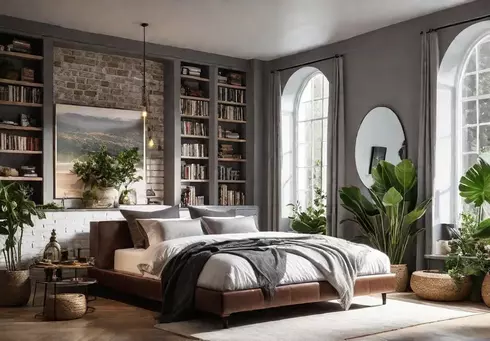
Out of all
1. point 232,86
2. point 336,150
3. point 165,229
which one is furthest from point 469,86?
point 165,229

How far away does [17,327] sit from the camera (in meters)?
5.55

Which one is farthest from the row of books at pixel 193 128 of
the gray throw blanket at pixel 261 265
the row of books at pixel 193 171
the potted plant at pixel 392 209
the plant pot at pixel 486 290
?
the plant pot at pixel 486 290

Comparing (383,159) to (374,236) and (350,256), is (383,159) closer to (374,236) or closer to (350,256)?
(374,236)

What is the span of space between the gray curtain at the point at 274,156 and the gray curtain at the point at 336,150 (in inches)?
46.0

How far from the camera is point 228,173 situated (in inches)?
394

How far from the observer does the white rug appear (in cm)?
523

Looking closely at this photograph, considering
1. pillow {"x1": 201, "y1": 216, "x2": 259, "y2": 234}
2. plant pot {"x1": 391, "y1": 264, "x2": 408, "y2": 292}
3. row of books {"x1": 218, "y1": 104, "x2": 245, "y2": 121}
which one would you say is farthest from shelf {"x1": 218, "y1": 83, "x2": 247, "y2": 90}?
plant pot {"x1": 391, "y1": 264, "x2": 408, "y2": 292}

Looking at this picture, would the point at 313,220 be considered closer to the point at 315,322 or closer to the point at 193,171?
the point at 193,171

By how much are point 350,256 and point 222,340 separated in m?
1.85

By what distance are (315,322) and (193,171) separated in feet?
14.1

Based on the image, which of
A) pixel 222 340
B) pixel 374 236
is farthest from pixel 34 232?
pixel 374 236

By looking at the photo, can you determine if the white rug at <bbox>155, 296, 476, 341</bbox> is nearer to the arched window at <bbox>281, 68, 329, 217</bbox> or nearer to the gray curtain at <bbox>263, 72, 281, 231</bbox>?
the gray curtain at <bbox>263, 72, 281, 231</bbox>

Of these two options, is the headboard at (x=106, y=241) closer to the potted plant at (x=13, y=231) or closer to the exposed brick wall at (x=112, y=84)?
the potted plant at (x=13, y=231)

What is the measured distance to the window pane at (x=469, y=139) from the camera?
7680mm
